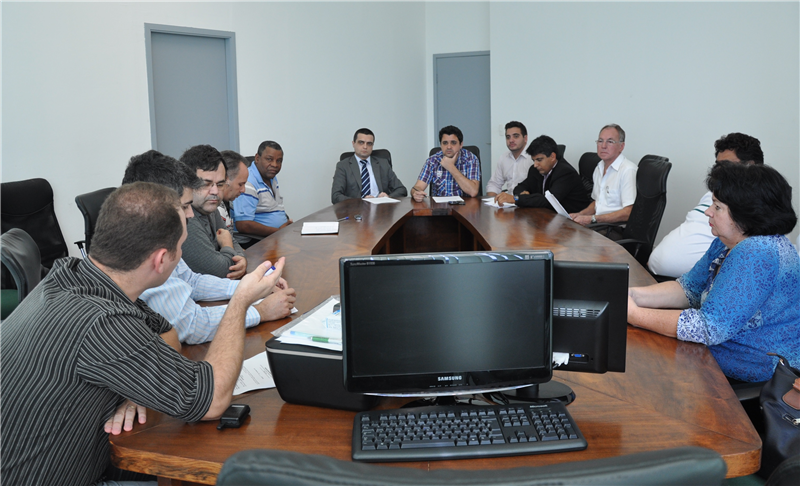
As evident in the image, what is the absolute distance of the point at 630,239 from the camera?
11.8 feet

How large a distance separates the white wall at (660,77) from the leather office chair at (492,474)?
18.2 ft

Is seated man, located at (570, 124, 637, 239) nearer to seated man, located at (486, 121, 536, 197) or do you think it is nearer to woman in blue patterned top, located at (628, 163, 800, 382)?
seated man, located at (486, 121, 536, 197)

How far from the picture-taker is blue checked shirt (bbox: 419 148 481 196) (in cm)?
539

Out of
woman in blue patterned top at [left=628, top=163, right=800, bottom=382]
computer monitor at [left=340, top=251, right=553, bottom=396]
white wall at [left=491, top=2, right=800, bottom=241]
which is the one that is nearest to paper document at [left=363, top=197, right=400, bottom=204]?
white wall at [left=491, top=2, right=800, bottom=241]

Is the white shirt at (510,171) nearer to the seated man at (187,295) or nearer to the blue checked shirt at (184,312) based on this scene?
the seated man at (187,295)

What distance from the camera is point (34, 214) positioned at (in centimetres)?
396

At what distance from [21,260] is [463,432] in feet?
5.92

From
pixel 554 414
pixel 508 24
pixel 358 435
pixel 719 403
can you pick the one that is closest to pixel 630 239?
pixel 719 403

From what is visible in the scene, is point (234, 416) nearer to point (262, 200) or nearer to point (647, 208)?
point (647, 208)

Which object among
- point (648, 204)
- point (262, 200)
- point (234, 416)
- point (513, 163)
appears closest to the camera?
point (234, 416)

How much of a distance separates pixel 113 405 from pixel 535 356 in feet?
2.97

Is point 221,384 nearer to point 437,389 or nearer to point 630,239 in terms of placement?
point 437,389

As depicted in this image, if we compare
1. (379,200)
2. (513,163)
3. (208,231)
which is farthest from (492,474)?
(513,163)

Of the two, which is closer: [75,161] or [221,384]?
[221,384]
